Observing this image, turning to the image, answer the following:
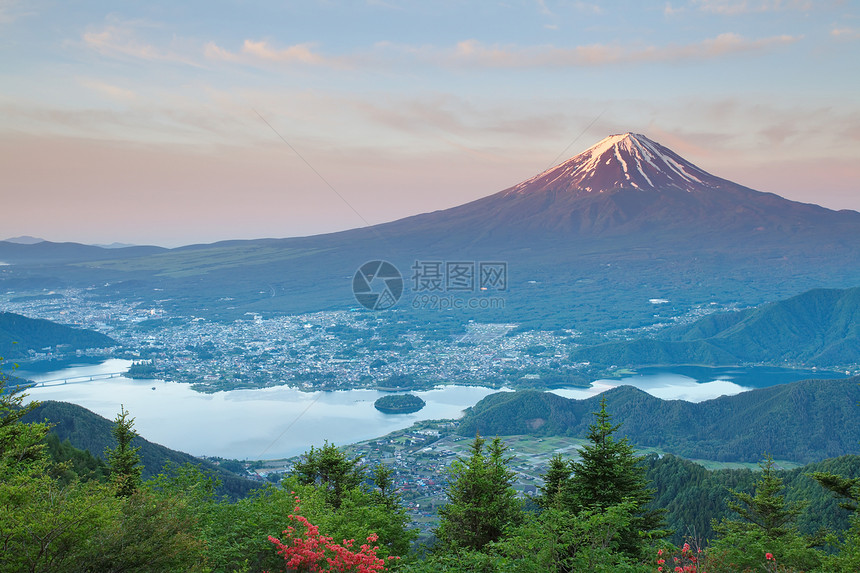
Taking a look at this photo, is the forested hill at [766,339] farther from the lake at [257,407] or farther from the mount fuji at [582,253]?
the mount fuji at [582,253]

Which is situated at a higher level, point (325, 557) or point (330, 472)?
point (325, 557)

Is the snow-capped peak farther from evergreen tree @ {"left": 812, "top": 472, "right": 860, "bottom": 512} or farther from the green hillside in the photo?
evergreen tree @ {"left": 812, "top": 472, "right": 860, "bottom": 512}

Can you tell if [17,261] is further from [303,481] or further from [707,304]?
[303,481]

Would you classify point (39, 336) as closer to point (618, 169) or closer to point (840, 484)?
point (840, 484)

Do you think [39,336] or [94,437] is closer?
[94,437]

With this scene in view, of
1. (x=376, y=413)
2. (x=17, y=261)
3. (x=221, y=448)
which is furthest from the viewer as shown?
(x=17, y=261)

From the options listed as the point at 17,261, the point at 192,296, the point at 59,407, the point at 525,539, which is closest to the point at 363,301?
the point at 192,296
